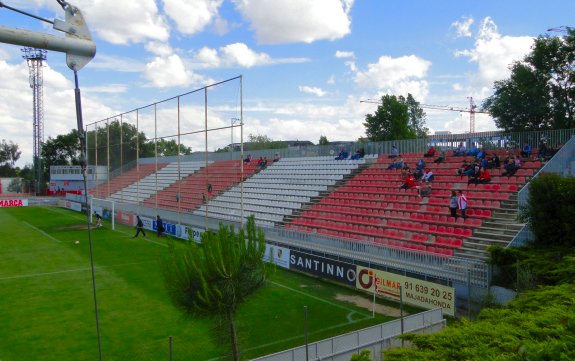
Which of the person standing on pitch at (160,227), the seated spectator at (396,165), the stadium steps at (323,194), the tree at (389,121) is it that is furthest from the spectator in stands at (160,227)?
the tree at (389,121)

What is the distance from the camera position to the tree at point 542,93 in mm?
27859

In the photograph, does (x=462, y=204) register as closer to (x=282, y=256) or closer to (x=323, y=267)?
(x=323, y=267)

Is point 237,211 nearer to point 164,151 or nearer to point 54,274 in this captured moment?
point 54,274

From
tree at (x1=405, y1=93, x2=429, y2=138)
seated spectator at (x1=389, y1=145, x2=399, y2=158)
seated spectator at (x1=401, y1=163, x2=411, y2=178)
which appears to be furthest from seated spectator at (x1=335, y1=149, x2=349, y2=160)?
tree at (x1=405, y1=93, x2=429, y2=138)

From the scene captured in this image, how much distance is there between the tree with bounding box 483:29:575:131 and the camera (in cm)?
2786

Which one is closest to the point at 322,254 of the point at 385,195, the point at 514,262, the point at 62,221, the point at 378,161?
the point at 385,195

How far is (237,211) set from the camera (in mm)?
32812

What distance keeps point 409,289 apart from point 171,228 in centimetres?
2068

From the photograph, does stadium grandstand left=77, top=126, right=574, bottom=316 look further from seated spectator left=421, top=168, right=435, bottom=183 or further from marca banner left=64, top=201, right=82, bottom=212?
marca banner left=64, top=201, right=82, bottom=212

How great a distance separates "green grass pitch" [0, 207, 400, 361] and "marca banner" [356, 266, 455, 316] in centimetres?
118

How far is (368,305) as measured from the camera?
17125mm

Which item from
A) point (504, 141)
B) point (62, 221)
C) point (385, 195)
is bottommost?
point (62, 221)

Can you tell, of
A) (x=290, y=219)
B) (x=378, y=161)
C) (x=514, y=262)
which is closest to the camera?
(x=514, y=262)

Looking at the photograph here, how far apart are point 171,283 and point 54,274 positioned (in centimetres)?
1469
